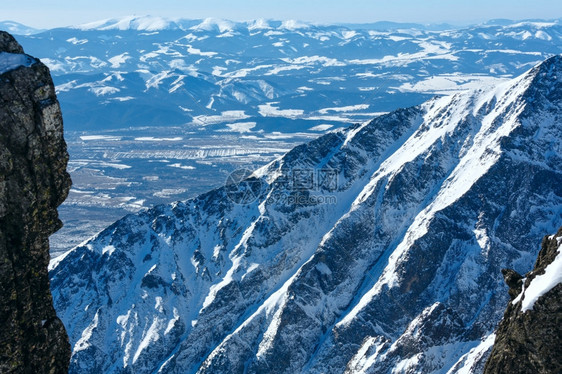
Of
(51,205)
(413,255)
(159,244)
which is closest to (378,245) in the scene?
(413,255)

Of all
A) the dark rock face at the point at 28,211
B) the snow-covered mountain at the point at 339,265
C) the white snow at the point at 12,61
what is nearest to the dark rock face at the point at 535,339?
the dark rock face at the point at 28,211

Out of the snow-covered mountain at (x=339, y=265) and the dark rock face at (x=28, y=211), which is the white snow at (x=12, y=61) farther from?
the snow-covered mountain at (x=339, y=265)

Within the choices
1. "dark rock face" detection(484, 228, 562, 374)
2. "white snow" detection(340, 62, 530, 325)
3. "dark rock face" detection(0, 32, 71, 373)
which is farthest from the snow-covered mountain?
"dark rock face" detection(0, 32, 71, 373)

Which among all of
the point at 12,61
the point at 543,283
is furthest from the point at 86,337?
the point at 543,283

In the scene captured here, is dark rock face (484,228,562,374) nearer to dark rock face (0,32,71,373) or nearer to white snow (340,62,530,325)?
dark rock face (0,32,71,373)

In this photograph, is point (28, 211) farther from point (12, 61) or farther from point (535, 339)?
point (535, 339)

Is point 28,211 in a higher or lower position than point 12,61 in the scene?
lower
